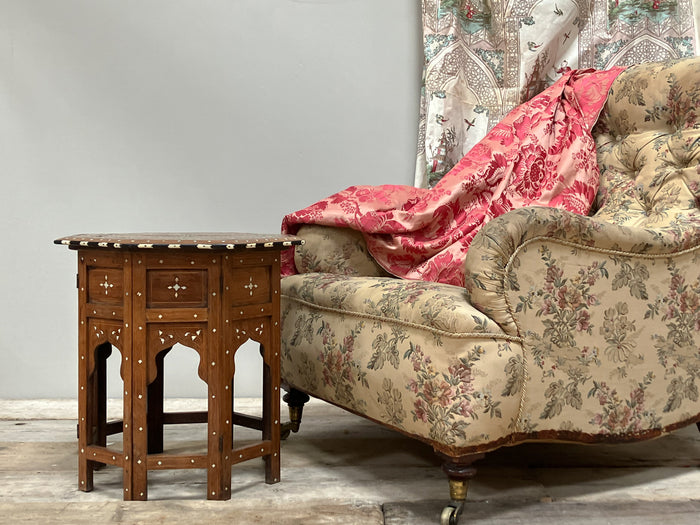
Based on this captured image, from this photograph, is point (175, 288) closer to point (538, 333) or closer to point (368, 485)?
point (368, 485)

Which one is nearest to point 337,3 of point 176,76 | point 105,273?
point 176,76

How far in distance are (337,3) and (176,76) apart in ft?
1.92

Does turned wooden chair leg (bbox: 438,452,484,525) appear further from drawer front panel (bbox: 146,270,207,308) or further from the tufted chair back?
the tufted chair back

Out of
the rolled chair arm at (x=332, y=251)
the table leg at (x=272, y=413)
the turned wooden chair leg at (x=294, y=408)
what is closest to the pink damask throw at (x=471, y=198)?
the rolled chair arm at (x=332, y=251)

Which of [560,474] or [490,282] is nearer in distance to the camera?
[490,282]

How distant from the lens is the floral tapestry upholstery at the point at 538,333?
1405mm

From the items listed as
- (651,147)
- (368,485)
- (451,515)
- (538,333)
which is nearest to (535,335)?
(538,333)

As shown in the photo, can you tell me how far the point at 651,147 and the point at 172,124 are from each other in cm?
148

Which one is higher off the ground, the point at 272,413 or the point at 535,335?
the point at 535,335

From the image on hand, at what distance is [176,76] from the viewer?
8.14 ft

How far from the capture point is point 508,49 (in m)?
2.44

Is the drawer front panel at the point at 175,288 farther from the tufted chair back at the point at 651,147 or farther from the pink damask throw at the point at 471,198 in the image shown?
the tufted chair back at the point at 651,147

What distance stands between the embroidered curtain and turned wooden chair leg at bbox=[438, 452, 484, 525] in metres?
1.19

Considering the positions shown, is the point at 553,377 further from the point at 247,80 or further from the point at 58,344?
the point at 58,344
